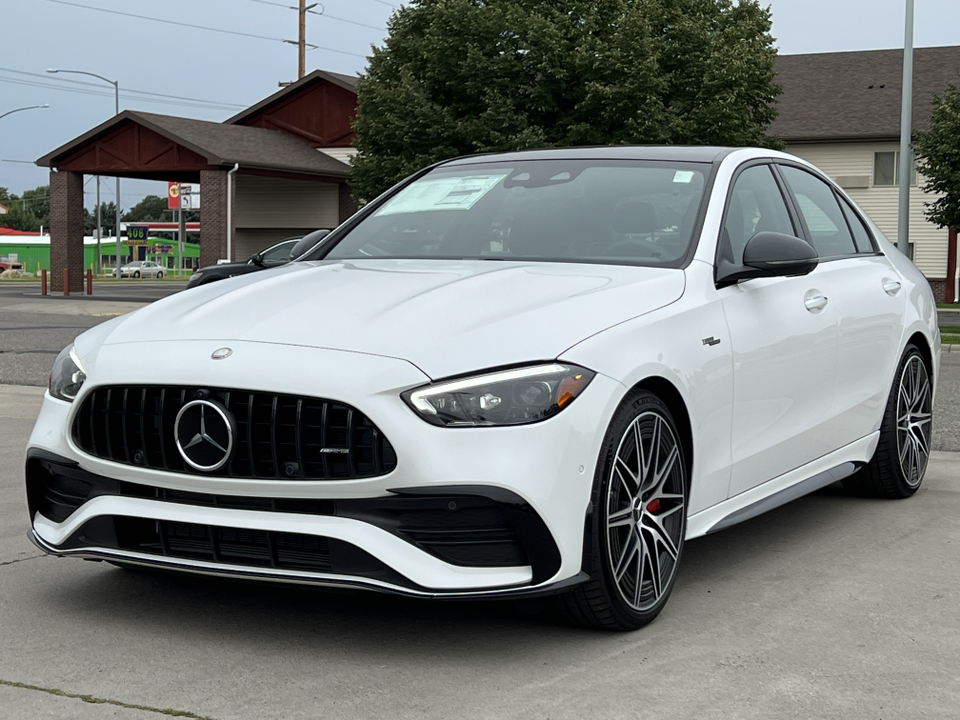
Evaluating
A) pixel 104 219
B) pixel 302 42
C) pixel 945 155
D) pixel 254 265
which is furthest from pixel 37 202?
pixel 254 265

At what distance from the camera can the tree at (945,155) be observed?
27172 millimetres

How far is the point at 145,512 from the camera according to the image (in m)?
3.91

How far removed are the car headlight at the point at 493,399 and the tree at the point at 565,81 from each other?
25277 mm

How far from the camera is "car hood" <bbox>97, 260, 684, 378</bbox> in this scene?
3.82 meters

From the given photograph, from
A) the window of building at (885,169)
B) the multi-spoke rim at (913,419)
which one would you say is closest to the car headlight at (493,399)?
the multi-spoke rim at (913,419)

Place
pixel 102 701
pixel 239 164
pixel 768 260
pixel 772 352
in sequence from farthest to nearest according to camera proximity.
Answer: pixel 239 164 → pixel 772 352 → pixel 768 260 → pixel 102 701

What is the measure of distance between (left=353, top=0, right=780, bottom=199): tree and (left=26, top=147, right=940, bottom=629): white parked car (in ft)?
78.5

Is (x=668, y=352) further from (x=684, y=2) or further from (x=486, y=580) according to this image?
(x=684, y=2)

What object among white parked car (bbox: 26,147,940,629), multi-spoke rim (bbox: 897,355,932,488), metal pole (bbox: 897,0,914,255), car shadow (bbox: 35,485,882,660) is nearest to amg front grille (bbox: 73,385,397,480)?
white parked car (bbox: 26,147,940,629)

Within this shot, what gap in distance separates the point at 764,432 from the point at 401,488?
5.67 feet

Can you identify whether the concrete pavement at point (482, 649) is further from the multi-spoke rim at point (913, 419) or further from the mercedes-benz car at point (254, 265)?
the mercedes-benz car at point (254, 265)

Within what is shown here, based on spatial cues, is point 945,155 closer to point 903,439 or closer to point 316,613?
point 903,439

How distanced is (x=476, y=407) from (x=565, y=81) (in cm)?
2714

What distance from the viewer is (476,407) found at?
12.1 feet
